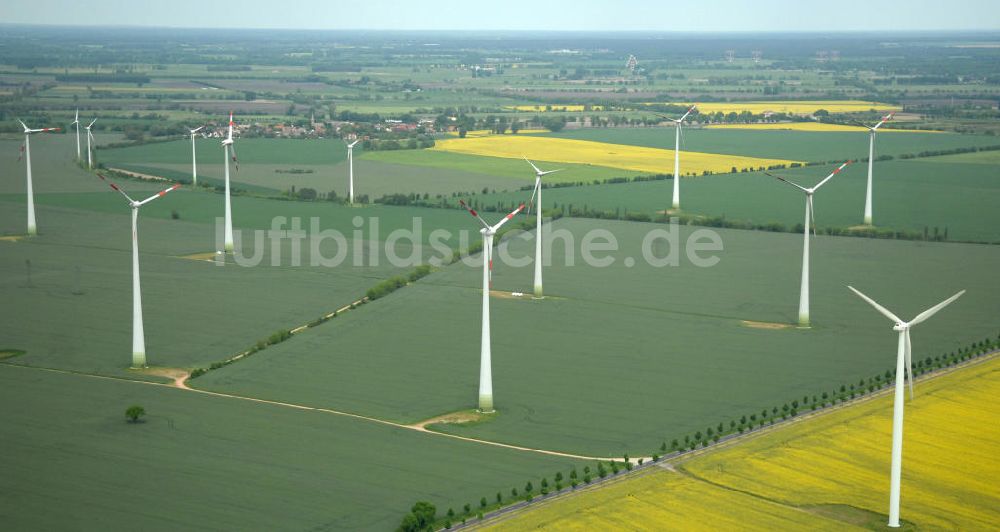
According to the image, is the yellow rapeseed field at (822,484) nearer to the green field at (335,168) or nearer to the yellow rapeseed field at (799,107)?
the green field at (335,168)

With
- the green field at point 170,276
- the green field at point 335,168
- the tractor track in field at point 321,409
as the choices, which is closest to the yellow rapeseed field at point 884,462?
the tractor track in field at point 321,409

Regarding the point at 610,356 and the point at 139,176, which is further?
the point at 139,176

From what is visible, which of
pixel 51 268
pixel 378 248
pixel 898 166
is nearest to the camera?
pixel 51 268

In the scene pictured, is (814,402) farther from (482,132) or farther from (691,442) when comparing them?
(482,132)

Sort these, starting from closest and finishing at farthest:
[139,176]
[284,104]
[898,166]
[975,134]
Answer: [139,176] → [898,166] → [975,134] → [284,104]

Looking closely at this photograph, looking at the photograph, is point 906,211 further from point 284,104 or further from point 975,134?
point 284,104

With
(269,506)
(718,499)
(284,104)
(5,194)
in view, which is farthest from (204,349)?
(284,104)

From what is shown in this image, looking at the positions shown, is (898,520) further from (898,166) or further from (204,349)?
(898,166)
